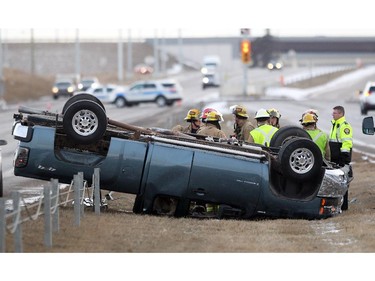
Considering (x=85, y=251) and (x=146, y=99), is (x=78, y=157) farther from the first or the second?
(x=146, y=99)

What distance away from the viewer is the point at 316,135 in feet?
59.2

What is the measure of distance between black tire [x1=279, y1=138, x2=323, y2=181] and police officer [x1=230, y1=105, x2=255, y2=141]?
7.77ft

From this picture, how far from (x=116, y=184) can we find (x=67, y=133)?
1.04m

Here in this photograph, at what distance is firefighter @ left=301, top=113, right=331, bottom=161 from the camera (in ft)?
59.2

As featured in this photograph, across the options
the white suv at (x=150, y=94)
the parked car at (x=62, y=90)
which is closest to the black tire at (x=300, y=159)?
the white suv at (x=150, y=94)

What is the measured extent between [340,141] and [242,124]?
1.67m

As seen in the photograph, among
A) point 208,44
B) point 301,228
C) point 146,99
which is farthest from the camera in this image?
point 208,44

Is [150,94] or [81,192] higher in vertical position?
[81,192]

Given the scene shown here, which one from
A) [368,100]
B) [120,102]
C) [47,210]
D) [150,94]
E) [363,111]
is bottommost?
[120,102]

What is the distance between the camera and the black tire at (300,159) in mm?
15914

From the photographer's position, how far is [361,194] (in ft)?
66.8

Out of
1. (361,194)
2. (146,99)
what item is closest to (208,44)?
(146,99)

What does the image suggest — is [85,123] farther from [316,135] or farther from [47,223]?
[47,223]

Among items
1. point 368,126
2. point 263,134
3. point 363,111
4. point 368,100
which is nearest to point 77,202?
point 263,134
